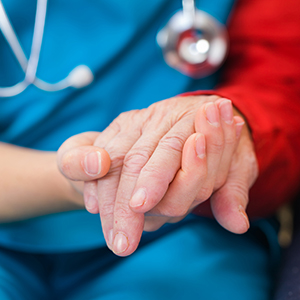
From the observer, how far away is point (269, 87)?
50cm

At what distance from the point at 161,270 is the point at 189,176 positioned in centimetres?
18

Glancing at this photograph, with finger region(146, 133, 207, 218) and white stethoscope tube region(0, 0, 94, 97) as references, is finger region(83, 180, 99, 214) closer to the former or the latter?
A: finger region(146, 133, 207, 218)

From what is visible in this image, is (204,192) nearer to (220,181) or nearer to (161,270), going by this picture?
(220,181)

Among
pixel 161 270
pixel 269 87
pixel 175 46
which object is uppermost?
pixel 175 46

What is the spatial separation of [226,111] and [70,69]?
0.25 meters

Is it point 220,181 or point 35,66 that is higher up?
point 35,66

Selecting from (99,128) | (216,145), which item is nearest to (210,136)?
(216,145)

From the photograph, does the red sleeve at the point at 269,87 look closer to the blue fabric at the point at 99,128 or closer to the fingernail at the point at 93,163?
the blue fabric at the point at 99,128

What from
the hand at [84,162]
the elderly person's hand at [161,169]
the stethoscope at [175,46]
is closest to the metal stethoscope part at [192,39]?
the stethoscope at [175,46]

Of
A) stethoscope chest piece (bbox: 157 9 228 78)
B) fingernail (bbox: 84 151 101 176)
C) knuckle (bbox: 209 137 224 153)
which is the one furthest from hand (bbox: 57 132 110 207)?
stethoscope chest piece (bbox: 157 9 228 78)

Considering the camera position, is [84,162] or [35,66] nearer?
[84,162]

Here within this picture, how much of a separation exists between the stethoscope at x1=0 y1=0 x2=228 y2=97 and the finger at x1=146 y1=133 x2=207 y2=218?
19 centimetres

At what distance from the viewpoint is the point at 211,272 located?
419mm

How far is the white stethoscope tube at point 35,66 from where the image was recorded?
0.42 m
